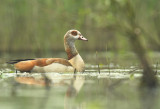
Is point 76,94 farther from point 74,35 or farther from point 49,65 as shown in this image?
point 74,35

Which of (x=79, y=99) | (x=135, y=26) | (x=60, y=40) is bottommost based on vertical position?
(x=79, y=99)

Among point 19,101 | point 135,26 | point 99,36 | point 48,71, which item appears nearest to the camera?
point 19,101

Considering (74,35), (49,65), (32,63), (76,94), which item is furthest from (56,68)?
(76,94)

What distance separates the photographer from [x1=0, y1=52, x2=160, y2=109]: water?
5.82 m

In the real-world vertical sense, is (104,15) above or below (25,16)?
below

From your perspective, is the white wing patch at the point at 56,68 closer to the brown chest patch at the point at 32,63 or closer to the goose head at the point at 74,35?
the brown chest patch at the point at 32,63

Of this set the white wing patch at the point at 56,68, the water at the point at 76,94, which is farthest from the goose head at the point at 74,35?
the water at the point at 76,94

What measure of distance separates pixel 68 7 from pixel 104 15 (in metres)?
11.3

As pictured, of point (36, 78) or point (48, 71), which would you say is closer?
point (36, 78)

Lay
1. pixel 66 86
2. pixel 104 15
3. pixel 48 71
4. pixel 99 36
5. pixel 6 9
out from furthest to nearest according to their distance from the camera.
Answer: pixel 99 36 < pixel 6 9 < pixel 48 71 < pixel 104 15 < pixel 66 86

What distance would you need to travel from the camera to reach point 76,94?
22.3 ft

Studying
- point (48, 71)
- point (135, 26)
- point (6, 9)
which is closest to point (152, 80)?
point (135, 26)

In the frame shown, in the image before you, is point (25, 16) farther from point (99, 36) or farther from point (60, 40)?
point (99, 36)

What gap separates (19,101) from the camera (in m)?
6.25
